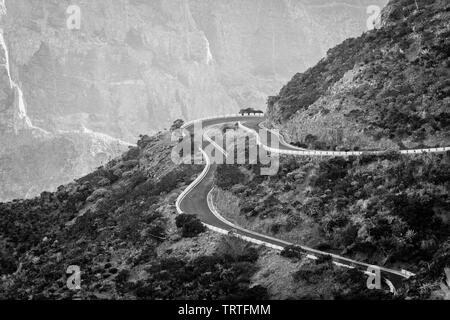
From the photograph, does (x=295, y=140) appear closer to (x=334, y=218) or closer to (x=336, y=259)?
(x=334, y=218)

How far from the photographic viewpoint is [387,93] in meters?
70.6

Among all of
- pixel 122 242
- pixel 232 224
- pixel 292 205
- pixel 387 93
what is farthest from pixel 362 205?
pixel 122 242

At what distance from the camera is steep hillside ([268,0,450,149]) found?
65.9 meters

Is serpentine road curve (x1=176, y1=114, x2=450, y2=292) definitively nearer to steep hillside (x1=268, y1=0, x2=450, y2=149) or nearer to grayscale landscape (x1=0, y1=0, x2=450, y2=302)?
grayscale landscape (x1=0, y1=0, x2=450, y2=302)

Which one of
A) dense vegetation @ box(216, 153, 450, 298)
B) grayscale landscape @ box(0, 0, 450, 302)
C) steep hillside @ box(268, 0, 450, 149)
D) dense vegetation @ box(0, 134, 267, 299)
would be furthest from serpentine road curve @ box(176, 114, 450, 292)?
steep hillside @ box(268, 0, 450, 149)

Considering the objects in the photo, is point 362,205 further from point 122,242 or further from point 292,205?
point 122,242

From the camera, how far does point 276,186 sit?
66.4 m

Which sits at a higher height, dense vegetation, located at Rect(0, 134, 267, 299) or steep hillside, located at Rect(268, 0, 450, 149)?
steep hillside, located at Rect(268, 0, 450, 149)

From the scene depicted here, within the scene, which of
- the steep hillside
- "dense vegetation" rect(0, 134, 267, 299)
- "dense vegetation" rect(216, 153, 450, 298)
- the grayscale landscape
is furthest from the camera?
the steep hillside

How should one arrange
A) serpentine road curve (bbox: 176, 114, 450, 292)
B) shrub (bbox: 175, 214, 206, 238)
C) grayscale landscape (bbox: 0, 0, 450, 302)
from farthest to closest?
1. shrub (bbox: 175, 214, 206, 238)
2. grayscale landscape (bbox: 0, 0, 450, 302)
3. serpentine road curve (bbox: 176, 114, 450, 292)

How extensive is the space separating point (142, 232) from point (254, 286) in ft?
57.8
